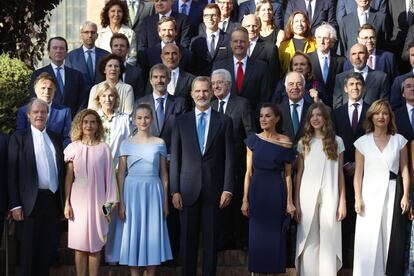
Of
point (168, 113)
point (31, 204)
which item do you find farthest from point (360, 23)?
point (31, 204)

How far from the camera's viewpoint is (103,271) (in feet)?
44.7

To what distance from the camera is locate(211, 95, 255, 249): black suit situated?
13.8 metres

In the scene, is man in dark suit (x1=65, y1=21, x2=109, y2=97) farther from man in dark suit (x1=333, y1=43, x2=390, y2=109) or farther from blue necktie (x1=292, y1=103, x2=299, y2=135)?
man in dark suit (x1=333, y1=43, x2=390, y2=109)

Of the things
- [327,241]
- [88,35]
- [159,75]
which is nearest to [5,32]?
[88,35]

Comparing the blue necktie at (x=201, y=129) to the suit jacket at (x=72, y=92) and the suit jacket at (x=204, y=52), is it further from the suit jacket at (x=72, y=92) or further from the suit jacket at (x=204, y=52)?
the suit jacket at (x=204, y=52)

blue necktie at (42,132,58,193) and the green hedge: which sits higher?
the green hedge

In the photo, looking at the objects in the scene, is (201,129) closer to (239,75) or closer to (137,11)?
(239,75)

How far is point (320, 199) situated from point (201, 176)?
4.41 feet

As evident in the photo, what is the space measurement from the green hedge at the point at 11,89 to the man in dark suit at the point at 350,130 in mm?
3915

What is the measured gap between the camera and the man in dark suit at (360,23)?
1638 cm

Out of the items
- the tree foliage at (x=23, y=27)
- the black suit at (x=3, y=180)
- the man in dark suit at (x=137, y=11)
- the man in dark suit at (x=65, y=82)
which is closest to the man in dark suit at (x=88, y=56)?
the man in dark suit at (x=65, y=82)

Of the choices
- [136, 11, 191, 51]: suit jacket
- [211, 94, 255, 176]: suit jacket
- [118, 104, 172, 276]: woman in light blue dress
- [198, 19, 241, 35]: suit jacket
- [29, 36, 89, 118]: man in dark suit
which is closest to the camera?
[118, 104, 172, 276]: woman in light blue dress

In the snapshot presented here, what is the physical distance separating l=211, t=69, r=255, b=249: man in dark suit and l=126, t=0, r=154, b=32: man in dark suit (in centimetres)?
352

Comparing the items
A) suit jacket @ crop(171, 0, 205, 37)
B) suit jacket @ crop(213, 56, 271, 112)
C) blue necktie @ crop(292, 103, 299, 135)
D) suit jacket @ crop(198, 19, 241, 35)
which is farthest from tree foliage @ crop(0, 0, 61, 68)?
blue necktie @ crop(292, 103, 299, 135)
